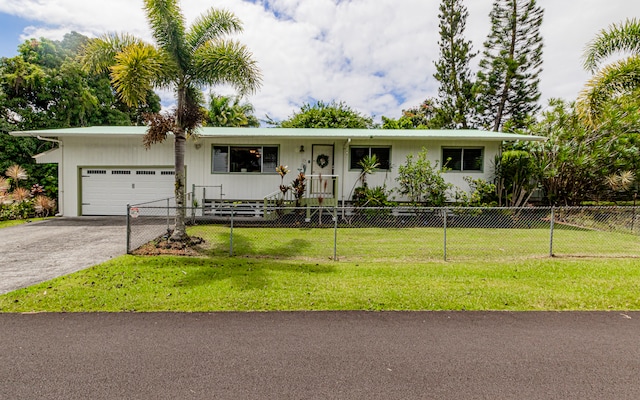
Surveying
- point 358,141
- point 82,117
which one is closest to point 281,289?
point 358,141

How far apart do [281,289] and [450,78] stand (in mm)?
25334

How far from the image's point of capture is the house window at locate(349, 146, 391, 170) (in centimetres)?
1294

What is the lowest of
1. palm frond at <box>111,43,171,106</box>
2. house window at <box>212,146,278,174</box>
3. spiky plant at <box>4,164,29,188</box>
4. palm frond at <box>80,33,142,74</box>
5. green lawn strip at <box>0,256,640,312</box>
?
green lawn strip at <box>0,256,640,312</box>

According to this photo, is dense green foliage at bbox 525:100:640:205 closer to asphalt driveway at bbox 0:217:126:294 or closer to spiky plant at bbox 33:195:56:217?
asphalt driveway at bbox 0:217:126:294

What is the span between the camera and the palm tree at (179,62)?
24.6 ft

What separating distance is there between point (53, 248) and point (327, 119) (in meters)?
19.9

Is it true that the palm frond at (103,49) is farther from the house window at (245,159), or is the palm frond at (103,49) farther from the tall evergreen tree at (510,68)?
the tall evergreen tree at (510,68)

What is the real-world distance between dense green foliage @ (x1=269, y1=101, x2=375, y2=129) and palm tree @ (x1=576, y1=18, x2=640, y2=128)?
15701mm

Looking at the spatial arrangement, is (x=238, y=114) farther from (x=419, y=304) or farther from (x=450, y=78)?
(x=419, y=304)

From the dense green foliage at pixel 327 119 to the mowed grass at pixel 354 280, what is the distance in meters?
17.4

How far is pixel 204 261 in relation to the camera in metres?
6.63

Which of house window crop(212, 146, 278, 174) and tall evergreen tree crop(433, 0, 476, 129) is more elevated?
tall evergreen tree crop(433, 0, 476, 129)

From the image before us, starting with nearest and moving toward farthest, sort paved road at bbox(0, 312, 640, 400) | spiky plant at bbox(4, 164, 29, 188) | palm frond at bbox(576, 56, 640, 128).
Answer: paved road at bbox(0, 312, 640, 400), palm frond at bbox(576, 56, 640, 128), spiky plant at bbox(4, 164, 29, 188)

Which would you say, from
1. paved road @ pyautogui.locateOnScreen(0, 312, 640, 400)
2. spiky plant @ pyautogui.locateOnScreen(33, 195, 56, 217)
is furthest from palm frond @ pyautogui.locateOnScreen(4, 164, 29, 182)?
paved road @ pyautogui.locateOnScreen(0, 312, 640, 400)
